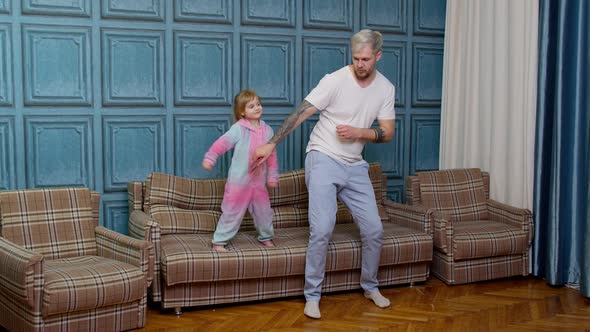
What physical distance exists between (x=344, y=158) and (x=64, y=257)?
166 centimetres

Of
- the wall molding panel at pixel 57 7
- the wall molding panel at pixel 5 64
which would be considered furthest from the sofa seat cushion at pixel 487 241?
the wall molding panel at pixel 5 64

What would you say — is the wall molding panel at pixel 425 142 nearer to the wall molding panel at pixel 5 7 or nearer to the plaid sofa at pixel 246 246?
the plaid sofa at pixel 246 246

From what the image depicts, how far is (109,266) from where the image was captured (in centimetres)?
362

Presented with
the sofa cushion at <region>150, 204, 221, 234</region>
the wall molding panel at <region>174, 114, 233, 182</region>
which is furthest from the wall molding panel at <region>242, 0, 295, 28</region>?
the sofa cushion at <region>150, 204, 221, 234</region>

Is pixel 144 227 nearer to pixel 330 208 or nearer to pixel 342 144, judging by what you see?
pixel 330 208

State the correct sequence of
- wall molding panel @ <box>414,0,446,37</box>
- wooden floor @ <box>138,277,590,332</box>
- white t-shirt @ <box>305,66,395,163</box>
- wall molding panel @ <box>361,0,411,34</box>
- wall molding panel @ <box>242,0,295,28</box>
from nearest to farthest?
wooden floor @ <box>138,277,590,332</box> → white t-shirt @ <box>305,66,395,163</box> → wall molding panel @ <box>242,0,295,28</box> → wall molding panel @ <box>361,0,411,34</box> → wall molding panel @ <box>414,0,446,37</box>

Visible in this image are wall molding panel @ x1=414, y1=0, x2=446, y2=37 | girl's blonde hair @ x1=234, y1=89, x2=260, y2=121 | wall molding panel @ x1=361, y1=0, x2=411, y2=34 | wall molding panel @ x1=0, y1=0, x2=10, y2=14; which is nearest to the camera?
girl's blonde hair @ x1=234, y1=89, x2=260, y2=121

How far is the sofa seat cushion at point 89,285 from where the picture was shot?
3338 mm

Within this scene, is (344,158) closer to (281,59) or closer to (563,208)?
(281,59)

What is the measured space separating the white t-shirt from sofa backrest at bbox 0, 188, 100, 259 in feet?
4.44

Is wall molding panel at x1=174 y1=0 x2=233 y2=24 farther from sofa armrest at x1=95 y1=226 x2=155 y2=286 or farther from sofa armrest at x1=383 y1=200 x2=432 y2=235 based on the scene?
sofa armrest at x1=383 y1=200 x2=432 y2=235

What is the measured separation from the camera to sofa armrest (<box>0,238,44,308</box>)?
3258mm

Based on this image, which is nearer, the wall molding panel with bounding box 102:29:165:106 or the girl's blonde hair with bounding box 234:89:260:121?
the girl's blonde hair with bounding box 234:89:260:121

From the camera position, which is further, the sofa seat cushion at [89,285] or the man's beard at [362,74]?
the man's beard at [362,74]
